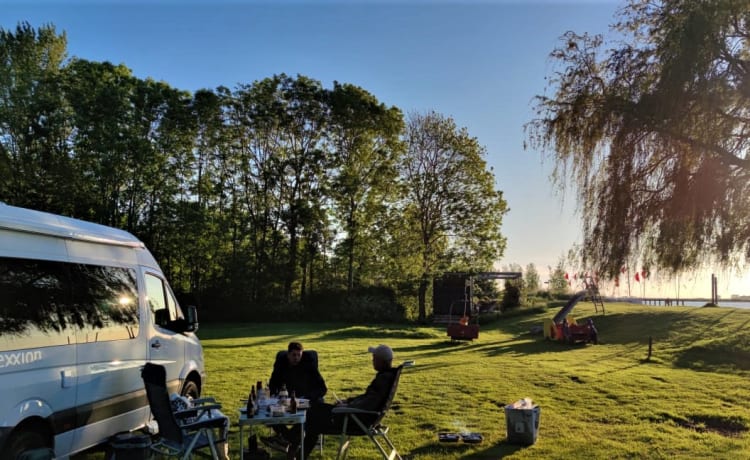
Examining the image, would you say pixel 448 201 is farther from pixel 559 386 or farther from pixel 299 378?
pixel 299 378

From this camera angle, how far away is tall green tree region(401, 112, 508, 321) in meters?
35.6

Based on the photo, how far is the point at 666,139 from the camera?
773 centimetres

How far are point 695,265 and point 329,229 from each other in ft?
97.6

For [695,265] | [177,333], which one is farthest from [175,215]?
[695,265]

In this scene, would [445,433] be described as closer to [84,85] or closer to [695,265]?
[695,265]

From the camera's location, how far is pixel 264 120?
117 ft

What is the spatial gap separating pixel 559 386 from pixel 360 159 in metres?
27.0

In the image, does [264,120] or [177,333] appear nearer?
[177,333]

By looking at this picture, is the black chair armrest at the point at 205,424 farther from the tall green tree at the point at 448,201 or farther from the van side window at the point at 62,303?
the tall green tree at the point at 448,201

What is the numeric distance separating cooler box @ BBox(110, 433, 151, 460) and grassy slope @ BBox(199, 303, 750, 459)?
170 cm

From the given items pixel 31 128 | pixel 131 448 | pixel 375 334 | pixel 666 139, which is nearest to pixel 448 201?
pixel 375 334

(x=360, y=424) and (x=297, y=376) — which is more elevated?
(x=297, y=376)

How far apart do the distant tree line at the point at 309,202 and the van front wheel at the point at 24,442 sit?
2846cm

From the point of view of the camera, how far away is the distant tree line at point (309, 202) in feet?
110
